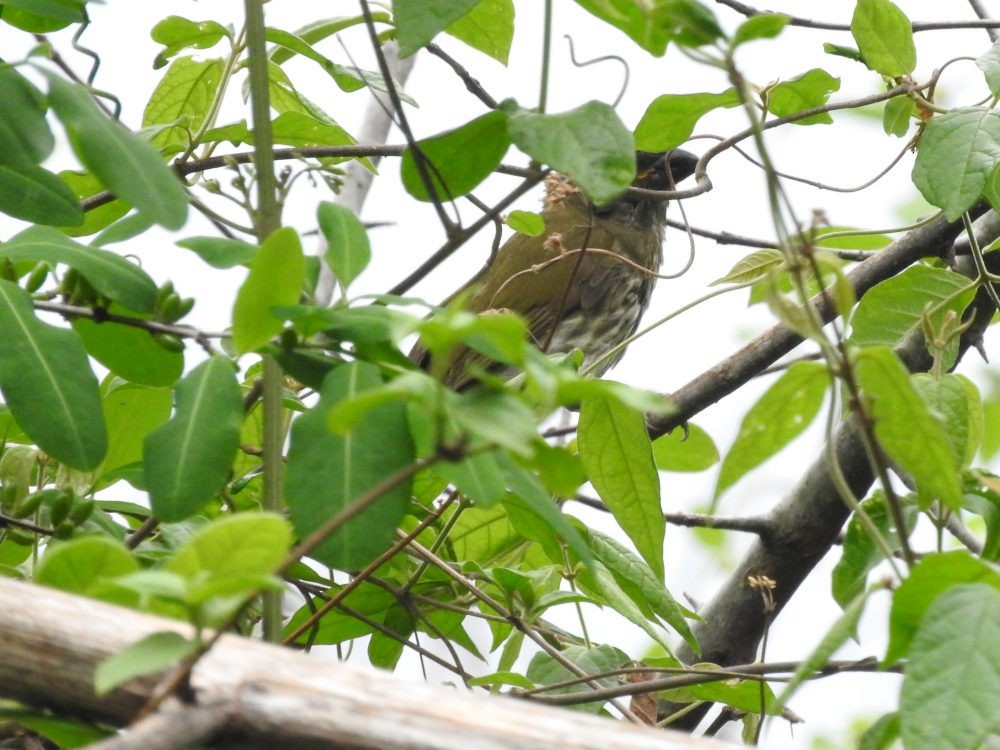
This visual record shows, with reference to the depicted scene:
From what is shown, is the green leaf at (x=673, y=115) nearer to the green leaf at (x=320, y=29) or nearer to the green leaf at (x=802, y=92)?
the green leaf at (x=802, y=92)

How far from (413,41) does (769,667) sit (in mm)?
734

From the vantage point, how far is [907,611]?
0.90 m

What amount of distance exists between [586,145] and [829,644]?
47 centimetres

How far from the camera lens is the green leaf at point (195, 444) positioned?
0.97 m

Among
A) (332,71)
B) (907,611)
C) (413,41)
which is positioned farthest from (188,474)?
(332,71)

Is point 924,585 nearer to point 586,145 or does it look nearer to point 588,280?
point 586,145

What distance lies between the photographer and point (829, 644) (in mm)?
869

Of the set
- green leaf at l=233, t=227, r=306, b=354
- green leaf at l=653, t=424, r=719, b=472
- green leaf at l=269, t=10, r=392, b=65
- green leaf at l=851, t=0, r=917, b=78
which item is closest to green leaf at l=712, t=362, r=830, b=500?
green leaf at l=233, t=227, r=306, b=354

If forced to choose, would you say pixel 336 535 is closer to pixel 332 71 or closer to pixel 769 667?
pixel 769 667

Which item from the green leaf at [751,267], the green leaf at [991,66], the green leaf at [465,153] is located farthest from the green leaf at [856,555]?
the green leaf at [751,267]

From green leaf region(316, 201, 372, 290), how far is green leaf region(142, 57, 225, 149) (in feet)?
2.94

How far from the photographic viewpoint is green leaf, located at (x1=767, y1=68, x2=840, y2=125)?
1.71 metres

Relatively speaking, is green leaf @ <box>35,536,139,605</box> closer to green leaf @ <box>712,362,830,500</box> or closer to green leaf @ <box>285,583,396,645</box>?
green leaf @ <box>712,362,830,500</box>

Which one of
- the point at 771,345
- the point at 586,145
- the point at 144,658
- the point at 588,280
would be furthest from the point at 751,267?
the point at 588,280
